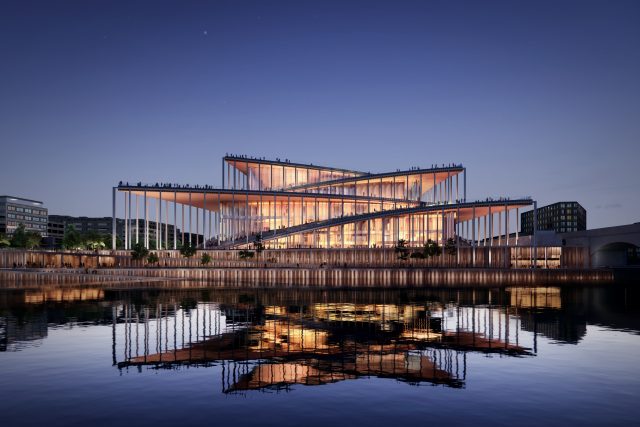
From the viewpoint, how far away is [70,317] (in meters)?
38.2

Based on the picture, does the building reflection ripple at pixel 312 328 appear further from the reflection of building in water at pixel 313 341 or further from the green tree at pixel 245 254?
the green tree at pixel 245 254

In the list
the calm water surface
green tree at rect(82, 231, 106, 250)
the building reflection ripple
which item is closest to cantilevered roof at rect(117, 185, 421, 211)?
green tree at rect(82, 231, 106, 250)

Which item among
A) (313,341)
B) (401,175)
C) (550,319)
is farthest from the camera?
A: (401,175)

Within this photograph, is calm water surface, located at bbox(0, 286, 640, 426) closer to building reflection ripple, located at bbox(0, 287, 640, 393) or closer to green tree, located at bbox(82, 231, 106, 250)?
building reflection ripple, located at bbox(0, 287, 640, 393)

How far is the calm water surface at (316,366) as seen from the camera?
1658 cm

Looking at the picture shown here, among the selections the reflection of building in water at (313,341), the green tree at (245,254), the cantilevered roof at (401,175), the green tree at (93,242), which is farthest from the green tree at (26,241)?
the reflection of building in water at (313,341)

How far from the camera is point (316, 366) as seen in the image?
2231 cm

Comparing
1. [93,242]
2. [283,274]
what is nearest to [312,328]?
[283,274]

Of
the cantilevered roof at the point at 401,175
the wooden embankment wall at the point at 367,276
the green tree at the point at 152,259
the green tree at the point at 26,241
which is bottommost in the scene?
the wooden embankment wall at the point at 367,276

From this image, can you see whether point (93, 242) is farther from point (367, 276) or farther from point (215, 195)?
point (367, 276)

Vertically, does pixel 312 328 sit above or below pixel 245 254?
below

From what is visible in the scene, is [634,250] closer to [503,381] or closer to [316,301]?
[316,301]

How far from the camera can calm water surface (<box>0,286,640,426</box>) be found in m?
16.6

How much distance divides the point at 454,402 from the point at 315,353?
854 cm
